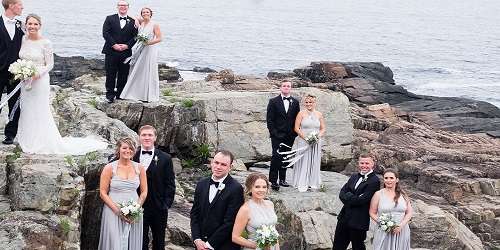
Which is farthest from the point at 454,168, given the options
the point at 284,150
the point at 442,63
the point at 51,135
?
the point at 442,63

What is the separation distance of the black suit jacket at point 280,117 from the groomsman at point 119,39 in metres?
3.30

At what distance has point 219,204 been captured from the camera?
791 centimetres

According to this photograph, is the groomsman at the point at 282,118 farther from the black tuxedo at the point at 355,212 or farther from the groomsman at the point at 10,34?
the groomsman at the point at 10,34

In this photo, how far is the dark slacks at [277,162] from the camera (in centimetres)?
1234

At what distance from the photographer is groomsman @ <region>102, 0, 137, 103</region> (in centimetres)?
1349

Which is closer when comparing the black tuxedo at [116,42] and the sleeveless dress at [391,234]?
the sleeveless dress at [391,234]

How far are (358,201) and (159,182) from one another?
279 centimetres

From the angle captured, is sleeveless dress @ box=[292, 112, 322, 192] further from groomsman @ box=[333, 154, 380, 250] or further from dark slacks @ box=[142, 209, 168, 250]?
dark slacks @ box=[142, 209, 168, 250]

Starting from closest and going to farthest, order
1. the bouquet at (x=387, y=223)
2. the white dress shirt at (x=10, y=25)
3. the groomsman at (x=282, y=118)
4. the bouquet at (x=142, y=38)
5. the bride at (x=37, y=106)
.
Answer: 1. the bouquet at (x=387, y=223)
2. the bride at (x=37, y=106)
3. the white dress shirt at (x=10, y=25)
4. the groomsman at (x=282, y=118)
5. the bouquet at (x=142, y=38)

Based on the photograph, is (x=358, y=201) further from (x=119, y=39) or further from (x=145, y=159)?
(x=119, y=39)

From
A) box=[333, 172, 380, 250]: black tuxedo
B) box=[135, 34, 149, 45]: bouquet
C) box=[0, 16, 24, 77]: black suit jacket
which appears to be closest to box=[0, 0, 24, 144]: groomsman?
box=[0, 16, 24, 77]: black suit jacket

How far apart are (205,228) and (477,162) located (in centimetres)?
1371

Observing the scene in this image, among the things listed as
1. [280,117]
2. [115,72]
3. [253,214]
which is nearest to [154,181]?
[253,214]

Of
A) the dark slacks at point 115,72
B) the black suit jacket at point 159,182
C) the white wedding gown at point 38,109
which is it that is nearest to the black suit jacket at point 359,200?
the black suit jacket at point 159,182
